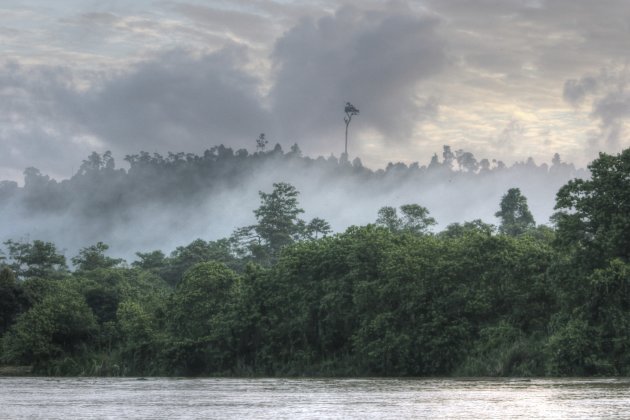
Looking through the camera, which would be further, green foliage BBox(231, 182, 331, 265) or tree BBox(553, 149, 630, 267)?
green foliage BBox(231, 182, 331, 265)

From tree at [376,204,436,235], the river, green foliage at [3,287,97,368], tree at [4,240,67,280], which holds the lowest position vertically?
the river

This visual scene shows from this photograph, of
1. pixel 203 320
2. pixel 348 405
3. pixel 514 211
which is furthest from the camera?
pixel 514 211

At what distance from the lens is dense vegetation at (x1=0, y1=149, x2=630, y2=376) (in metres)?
58.4

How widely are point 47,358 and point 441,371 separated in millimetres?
37784

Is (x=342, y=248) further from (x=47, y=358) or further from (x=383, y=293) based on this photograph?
(x=47, y=358)

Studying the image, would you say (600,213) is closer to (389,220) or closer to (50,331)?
(50,331)

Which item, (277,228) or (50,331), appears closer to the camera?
(50,331)

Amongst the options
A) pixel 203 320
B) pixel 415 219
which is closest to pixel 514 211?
pixel 415 219

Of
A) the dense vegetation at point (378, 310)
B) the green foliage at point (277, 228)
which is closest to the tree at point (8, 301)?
the dense vegetation at point (378, 310)

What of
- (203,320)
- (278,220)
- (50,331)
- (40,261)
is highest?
(278,220)

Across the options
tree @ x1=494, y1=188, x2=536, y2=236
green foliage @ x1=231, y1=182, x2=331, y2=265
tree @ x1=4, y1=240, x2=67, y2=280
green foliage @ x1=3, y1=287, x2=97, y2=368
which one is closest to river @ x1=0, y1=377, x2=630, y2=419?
green foliage @ x1=3, y1=287, x2=97, y2=368

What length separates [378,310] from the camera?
71.4 meters

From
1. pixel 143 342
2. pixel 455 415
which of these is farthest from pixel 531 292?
pixel 455 415

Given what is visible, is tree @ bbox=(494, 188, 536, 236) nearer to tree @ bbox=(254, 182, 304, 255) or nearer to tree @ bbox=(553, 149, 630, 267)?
tree @ bbox=(254, 182, 304, 255)
